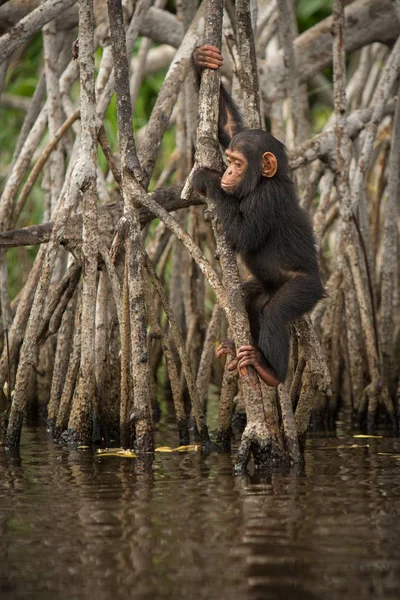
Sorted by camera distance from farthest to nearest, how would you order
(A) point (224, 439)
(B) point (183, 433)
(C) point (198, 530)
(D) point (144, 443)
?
(B) point (183, 433) → (A) point (224, 439) → (D) point (144, 443) → (C) point (198, 530)

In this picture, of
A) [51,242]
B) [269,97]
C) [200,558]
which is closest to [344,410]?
[269,97]

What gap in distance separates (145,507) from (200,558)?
3.62ft

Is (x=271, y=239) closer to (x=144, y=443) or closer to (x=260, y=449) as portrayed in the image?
(x=260, y=449)

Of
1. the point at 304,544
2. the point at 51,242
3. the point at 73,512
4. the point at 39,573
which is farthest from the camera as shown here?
the point at 51,242

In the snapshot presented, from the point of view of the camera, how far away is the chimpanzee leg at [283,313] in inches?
254

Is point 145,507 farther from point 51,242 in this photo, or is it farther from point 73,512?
point 51,242

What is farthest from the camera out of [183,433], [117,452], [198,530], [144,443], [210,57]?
[183,433]

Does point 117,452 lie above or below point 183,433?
below

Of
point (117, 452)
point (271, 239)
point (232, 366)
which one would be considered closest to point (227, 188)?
point (271, 239)

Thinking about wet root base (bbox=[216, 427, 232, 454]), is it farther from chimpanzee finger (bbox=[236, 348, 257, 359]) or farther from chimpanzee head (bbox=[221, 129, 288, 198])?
chimpanzee head (bbox=[221, 129, 288, 198])

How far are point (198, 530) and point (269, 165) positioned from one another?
2.44 m

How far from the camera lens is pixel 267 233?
6621 millimetres

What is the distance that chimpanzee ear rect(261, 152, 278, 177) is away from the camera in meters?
6.56

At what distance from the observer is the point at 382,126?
1408cm
